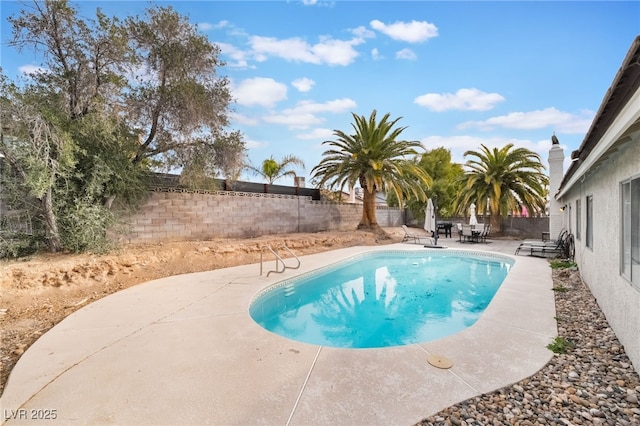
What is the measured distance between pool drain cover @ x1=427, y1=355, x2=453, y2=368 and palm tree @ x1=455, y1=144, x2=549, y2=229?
1442 centimetres

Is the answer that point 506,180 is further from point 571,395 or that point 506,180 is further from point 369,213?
point 571,395

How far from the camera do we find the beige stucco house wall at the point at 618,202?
237 cm

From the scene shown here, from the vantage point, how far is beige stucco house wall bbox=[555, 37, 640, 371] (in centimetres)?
237

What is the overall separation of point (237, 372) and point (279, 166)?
1581 centimetres

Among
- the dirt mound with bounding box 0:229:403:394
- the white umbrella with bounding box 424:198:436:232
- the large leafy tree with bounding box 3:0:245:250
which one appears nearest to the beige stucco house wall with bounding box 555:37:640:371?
the dirt mound with bounding box 0:229:403:394

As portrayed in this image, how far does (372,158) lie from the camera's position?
14.7m

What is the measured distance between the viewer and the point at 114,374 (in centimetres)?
310

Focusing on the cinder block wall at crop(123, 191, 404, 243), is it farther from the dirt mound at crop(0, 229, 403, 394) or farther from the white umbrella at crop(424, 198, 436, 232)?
the white umbrella at crop(424, 198, 436, 232)

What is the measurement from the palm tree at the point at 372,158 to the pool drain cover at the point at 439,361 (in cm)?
1156

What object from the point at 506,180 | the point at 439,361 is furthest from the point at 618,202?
the point at 506,180

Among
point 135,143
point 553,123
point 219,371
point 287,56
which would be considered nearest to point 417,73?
point 287,56

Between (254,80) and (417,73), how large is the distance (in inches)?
271

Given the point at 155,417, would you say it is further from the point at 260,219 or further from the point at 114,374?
the point at 260,219

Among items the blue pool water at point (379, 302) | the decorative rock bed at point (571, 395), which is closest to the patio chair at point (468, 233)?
the blue pool water at point (379, 302)
